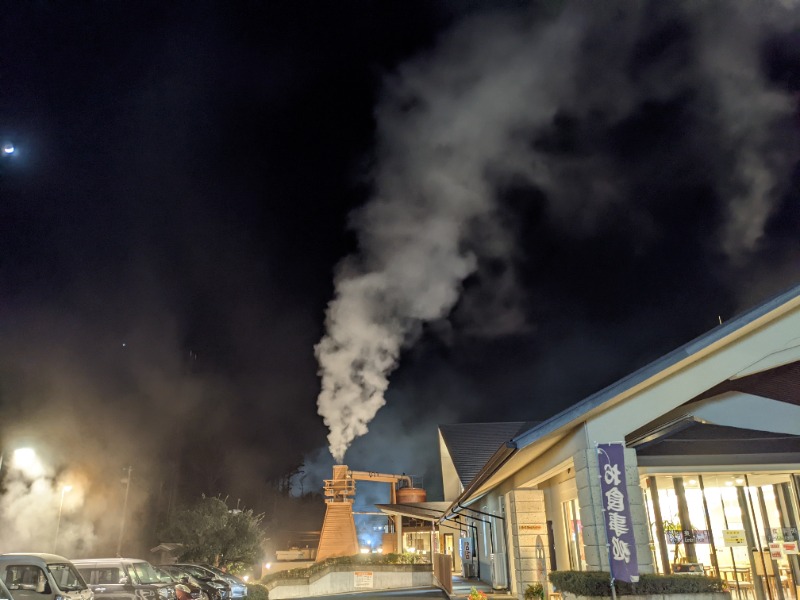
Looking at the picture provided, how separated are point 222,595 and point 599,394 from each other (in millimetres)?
15173

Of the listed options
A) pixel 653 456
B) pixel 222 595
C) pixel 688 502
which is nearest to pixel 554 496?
pixel 688 502

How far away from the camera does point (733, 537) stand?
36.9 ft

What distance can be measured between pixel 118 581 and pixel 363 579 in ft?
42.2

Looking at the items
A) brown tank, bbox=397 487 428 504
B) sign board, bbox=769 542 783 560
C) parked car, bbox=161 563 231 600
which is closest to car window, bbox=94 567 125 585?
parked car, bbox=161 563 231 600

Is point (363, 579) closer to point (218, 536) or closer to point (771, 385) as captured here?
point (218, 536)

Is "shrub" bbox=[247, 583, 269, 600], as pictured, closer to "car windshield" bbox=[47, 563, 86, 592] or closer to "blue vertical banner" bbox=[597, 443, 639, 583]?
"car windshield" bbox=[47, 563, 86, 592]

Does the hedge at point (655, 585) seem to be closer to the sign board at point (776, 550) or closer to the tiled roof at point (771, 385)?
the sign board at point (776, 550)

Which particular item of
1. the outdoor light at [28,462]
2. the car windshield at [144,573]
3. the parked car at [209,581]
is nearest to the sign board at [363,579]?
the parked car at [209,581]

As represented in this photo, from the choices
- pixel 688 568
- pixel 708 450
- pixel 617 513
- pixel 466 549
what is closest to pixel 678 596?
pixel 617 513

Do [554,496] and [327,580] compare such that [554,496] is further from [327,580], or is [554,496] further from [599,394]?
[327,580]

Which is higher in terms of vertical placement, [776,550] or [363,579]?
[776,550]

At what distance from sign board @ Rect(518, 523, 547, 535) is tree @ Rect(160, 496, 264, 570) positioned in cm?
1949

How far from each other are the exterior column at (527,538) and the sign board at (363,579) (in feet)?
32.6

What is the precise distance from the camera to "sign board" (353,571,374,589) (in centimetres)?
2403
